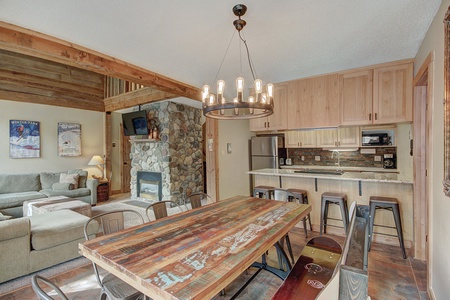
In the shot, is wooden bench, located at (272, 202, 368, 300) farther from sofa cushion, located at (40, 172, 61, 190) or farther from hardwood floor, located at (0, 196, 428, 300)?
sofa cushion, located at (40, 172, 61, 190)

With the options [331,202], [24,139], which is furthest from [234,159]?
[24,139]

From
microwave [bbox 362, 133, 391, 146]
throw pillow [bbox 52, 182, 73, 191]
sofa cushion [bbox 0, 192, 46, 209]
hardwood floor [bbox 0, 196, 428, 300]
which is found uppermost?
microwave [bbox 362, 133, 391, 146]

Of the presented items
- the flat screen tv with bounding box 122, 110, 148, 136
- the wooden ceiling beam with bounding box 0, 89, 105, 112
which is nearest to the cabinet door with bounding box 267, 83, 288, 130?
the flat screen tv with bounding box 122, 110, 148, 136

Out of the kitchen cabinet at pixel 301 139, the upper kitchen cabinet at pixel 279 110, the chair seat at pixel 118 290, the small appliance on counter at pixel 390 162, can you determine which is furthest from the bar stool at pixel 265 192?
the small appliance on counter at pixel 390 162

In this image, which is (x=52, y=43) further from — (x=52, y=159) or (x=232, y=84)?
(x=52, y=159)

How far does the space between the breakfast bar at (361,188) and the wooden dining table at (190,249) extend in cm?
156

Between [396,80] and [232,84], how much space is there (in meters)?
2.43

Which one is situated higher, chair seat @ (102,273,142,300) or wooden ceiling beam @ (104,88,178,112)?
wooden ceiling beam @ (104,88,178,112)

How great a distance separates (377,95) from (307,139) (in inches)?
85.7

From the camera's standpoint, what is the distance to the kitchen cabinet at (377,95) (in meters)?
3.05

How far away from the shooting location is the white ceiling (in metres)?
1.83

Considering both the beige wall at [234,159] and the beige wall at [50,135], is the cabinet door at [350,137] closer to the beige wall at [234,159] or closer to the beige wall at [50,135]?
the beige wall at [234,159]

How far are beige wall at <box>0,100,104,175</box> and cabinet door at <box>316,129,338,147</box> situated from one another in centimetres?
607

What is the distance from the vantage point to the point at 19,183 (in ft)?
Answer: 15.9
